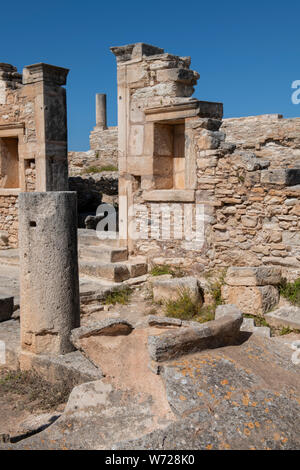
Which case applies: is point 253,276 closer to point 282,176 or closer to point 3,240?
point 282,176

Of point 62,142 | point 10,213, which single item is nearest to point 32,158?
point 62,142

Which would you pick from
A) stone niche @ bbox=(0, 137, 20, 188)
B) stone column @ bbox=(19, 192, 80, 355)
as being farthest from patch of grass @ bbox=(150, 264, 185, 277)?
stone niche @ bbox=(0, 137, 20, 188)

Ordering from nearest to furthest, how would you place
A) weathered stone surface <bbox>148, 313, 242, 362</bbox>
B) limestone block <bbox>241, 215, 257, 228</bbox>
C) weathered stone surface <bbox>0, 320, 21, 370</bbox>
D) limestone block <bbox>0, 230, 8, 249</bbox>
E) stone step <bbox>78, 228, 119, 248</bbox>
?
weathered stone surface <bbox>148, 313, 242, 362</bbox> < weathered stone surface <bbox>0, 320, 21, 370</bbox> < limestone block <bbox>241, 215, 257, 228</bbox> < stone step <bbox>78, 228, 119, 248</bbox> < limestone block <bbox>0, 230, 8, 249</bbox>

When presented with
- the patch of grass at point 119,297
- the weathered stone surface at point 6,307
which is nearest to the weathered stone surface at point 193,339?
the weathered stone surface at point 6,307

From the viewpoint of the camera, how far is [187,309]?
631 centimetres

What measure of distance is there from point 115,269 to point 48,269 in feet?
11.1

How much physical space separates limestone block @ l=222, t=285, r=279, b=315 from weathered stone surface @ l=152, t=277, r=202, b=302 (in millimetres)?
560

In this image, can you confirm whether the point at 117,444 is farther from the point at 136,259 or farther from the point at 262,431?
the point at 136,259

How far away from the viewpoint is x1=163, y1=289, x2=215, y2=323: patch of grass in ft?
20.2

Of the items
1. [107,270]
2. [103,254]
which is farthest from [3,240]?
[107,270]

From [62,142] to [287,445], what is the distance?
8385 mm

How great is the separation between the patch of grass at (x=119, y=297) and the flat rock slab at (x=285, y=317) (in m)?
2.40

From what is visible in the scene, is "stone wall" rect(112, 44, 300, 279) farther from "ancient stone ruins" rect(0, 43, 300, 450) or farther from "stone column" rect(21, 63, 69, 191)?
"stone column" rect(21, 63, 69, 191)

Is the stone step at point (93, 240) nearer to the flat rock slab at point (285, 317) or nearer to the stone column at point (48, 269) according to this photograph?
the flat rock slab at point (285, 317)
